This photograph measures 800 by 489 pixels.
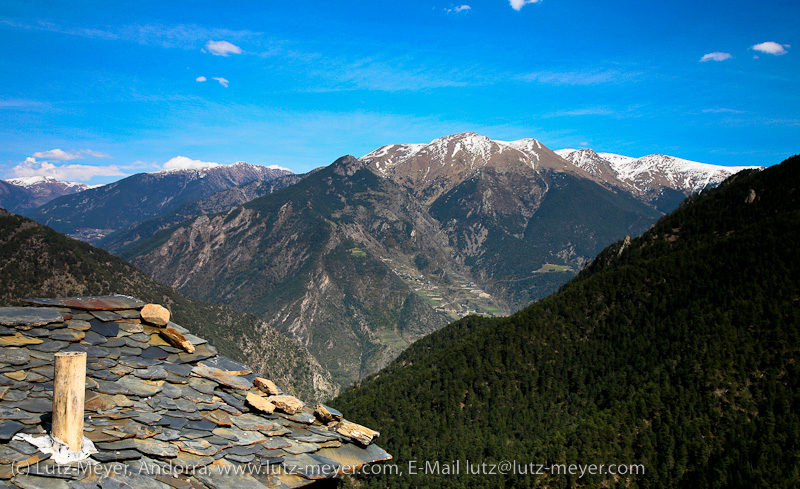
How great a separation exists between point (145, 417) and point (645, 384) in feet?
543

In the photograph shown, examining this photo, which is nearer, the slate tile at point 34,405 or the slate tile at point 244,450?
the slate tile at point 34,405

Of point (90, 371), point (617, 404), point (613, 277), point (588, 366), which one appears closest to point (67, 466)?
point (90, 371)

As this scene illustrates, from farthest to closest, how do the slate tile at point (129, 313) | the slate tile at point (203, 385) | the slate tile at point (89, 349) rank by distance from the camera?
the slate tile at point (129, 313)
the slate tile at point (203, 385)
the slate tile at point (89, 349)

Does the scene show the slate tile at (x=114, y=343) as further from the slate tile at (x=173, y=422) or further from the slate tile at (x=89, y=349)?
the slate tile at (x=173, y=422)

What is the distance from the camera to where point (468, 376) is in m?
183

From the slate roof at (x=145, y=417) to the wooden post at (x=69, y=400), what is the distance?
439 mm

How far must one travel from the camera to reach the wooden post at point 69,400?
11.0 meters

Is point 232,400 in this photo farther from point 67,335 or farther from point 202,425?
point 67,335

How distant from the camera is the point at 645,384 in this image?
5881 inches

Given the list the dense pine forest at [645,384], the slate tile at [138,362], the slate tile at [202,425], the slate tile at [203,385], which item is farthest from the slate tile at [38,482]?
the dense pine forest at [645,384]

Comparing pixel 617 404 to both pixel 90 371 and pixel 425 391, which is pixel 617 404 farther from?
pixel 90 371

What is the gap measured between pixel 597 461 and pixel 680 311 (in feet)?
236

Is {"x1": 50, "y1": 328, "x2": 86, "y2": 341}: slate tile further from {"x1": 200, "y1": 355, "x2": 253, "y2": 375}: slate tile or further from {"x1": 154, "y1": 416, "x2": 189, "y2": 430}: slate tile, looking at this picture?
{"x1": 200, "y1": 355, "x2": 253, "y2": 375}: slate tile

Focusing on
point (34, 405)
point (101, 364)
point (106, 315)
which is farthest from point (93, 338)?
point (34, 405)
